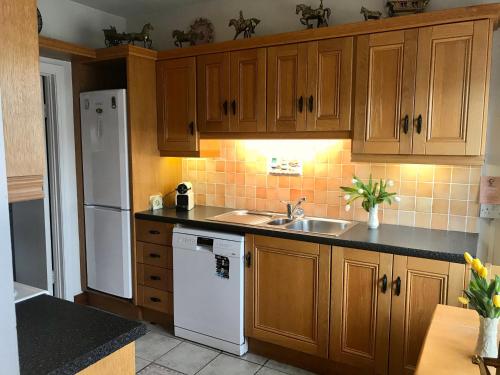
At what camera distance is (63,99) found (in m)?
3.36

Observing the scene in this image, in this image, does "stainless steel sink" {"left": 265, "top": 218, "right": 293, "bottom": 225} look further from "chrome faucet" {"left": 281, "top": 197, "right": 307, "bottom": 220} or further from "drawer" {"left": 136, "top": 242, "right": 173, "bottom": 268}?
"drawer" {"left": 136, "top": 242, "right": 173, "bottom": 268}

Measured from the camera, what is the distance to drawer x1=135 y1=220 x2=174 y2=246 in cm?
308

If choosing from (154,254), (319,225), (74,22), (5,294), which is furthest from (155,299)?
(5,294)

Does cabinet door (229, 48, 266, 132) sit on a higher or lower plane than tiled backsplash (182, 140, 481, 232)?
higher

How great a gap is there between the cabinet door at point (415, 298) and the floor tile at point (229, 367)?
2.92 feet

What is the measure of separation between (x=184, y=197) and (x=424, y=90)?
77.9 inches

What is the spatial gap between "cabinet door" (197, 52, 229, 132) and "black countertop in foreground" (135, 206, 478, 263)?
730mm

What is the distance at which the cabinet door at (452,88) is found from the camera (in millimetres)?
2191

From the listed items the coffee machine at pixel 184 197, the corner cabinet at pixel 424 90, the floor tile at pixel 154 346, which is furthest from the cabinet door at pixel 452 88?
the floor tile at pixel 154 346

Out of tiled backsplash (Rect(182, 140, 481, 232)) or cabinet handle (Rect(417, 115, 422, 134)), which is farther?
tiled backsplash (Rect(182, 140, 481, 232))

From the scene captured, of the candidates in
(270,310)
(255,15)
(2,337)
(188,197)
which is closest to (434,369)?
(2,337)

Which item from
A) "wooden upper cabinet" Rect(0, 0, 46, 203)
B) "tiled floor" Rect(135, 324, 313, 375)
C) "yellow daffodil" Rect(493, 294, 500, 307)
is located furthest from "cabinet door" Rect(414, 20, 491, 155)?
"wooden upper cabinet" Rect(0, 0, 46, 203)

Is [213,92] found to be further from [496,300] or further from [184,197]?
[496,300]

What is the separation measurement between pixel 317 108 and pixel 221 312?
5.05 feet
